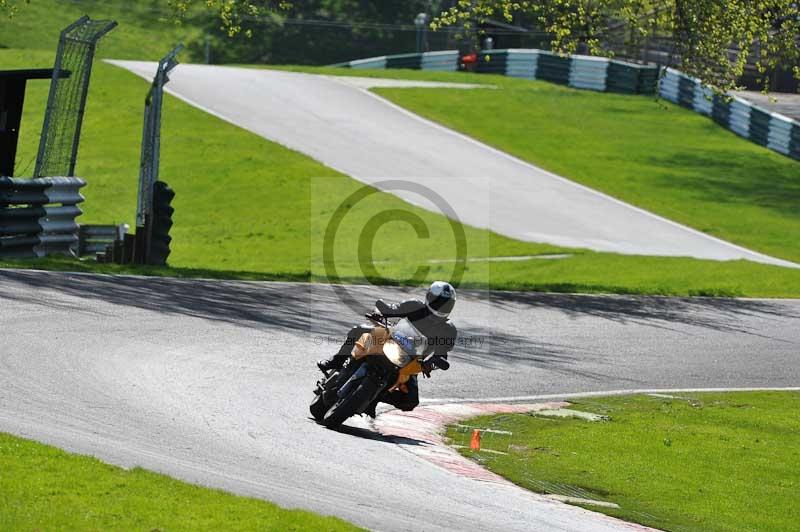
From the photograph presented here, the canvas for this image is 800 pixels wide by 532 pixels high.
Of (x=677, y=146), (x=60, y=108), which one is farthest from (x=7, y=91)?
(x=677, y=146)

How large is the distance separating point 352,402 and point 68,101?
13.0m

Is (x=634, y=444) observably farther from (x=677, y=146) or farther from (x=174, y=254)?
(x=677, y=146)

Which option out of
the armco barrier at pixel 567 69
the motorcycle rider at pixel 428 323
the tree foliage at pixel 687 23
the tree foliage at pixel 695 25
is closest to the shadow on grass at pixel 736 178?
the armco barrier at pixel 567 69

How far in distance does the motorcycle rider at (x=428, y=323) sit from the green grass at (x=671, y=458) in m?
0.80

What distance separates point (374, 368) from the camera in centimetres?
1164

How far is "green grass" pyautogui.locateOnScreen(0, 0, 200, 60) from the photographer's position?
5350 cm

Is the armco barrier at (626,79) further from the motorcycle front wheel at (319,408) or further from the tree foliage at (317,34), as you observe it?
the motorcycle front wheel at (319,408)

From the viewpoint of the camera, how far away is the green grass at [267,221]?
2522 cm

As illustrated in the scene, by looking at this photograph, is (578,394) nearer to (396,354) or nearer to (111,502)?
(396,354)

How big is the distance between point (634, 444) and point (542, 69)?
39945 mm

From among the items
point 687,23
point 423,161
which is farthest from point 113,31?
point 687,23

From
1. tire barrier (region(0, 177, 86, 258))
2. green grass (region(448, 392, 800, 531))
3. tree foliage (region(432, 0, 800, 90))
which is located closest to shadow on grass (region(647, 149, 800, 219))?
tree foliage (region(432, 0, 800, 90))

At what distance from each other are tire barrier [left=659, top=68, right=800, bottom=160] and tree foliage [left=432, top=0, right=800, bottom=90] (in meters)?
14.4

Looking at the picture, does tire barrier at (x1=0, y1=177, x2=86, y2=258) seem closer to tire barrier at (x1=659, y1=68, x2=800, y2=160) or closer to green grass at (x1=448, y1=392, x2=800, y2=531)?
green grass at (x1=448, y1=392, x2=800, y2=531)
